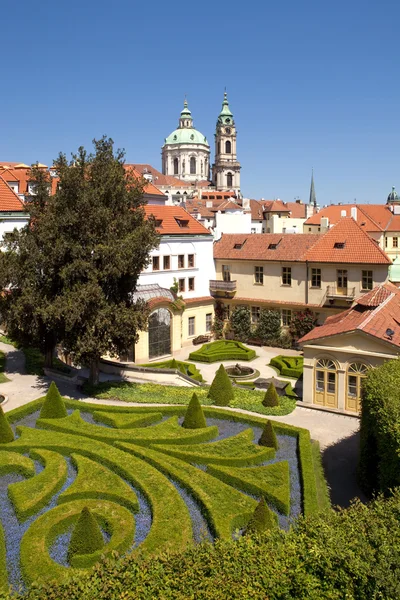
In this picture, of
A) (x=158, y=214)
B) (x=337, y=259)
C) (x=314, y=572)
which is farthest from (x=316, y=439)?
(x=158, y=214)

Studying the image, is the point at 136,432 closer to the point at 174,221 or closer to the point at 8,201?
the point at 8,201

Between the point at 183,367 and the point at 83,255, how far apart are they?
12950mm

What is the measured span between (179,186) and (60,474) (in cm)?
13322

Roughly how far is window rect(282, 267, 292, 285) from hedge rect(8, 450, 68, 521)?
2736 cm

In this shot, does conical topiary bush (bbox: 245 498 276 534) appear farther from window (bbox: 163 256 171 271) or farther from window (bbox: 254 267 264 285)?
window (bbox: 254 267 264 285)

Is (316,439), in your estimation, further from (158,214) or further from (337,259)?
(158,214)

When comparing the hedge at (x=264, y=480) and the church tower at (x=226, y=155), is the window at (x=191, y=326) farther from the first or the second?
the church tower at (x=226, y=155)

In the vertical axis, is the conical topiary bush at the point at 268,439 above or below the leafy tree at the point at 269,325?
below

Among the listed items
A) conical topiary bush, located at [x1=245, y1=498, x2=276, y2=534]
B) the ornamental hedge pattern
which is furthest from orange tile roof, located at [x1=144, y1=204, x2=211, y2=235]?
conical topiary bush, located at [x1=245, y1=498, x2=276, y2=534]

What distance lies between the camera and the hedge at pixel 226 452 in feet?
60.3

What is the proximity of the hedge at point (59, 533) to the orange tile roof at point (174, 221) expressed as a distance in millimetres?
28371

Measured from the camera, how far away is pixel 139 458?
1850 centimetres

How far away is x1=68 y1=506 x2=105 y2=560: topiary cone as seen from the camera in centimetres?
1306

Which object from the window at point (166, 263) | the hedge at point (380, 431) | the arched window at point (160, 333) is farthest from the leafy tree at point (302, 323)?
the hedge at point (380, 431)
